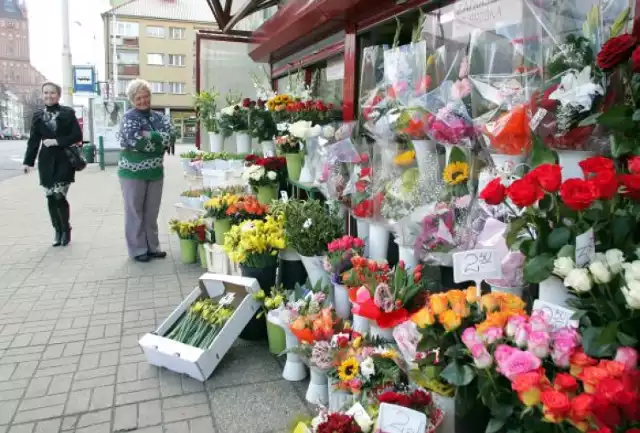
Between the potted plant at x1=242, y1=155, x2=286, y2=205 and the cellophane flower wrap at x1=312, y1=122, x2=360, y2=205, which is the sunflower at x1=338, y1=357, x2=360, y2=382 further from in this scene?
the potted plant at x1=242, y1=155, x2=286, y2=205

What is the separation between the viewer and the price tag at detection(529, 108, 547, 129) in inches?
71.9

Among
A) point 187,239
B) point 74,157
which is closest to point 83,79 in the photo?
point 74,157

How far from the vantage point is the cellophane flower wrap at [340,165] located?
3301mm

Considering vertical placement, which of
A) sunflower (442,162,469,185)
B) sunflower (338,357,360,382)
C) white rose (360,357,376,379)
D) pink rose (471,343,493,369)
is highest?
sunflower (442,162,469,185)

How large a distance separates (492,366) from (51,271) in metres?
4.99

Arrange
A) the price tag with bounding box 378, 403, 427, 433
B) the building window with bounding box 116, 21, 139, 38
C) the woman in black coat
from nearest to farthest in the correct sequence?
1. the price tag with bounding box 378, 403, 427, 433
2. the woman in black coat
3. the building window with bounding box 116, 21, 139, 38

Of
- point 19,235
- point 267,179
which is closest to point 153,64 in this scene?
point 19,235

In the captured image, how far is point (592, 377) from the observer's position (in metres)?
1.29

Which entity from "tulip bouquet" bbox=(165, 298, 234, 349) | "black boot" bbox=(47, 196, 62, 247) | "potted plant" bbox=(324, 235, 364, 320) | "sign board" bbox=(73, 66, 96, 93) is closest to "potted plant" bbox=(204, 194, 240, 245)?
"tulip bouquet" bbox=(165, 298, 234, 349)

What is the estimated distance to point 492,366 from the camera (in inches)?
58.9

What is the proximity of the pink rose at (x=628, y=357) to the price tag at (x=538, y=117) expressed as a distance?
0.83 metres

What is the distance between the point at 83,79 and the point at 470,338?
20.0 m

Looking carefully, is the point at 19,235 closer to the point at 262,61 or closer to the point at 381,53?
the point at 262,61

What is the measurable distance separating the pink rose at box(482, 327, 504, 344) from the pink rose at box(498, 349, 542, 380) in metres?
0.10
